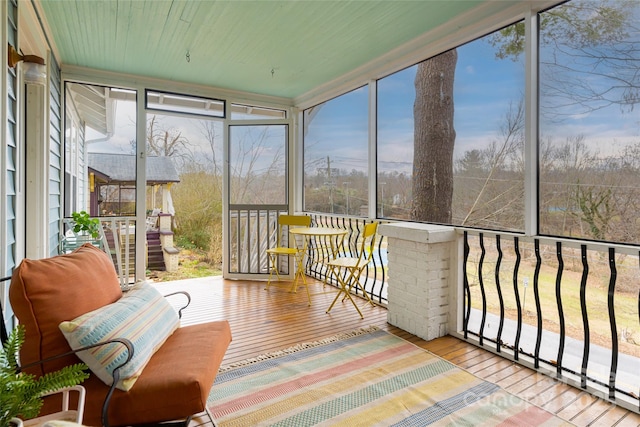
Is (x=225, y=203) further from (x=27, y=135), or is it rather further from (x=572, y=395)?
(x=572, y=395)

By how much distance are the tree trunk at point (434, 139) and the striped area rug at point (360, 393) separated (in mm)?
1440

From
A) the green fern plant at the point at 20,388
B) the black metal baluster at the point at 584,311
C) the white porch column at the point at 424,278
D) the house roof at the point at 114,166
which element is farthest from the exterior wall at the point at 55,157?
the black metal baluster at the point at 584,311

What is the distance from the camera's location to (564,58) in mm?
2549

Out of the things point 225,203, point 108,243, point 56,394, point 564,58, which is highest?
point 564,58

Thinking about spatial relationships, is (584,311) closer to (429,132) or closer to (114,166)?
(429,132)

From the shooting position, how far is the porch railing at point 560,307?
2287 mm

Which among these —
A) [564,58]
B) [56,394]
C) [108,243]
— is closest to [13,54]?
[56,394]

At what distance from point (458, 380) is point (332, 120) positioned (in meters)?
3.76

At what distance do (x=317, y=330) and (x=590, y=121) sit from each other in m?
2.72

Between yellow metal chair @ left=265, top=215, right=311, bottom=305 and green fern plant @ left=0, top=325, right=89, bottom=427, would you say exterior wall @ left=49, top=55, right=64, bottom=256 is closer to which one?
yellow metal chair @ left=265, top=215, right=311, bottom=305

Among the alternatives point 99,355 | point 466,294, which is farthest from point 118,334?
point 466,294

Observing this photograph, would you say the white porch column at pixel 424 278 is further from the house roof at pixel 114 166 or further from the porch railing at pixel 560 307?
the house roof at pixel 114 166

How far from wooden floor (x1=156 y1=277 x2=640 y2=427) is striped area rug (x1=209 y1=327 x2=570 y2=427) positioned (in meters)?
0.15

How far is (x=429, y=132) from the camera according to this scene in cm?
363
